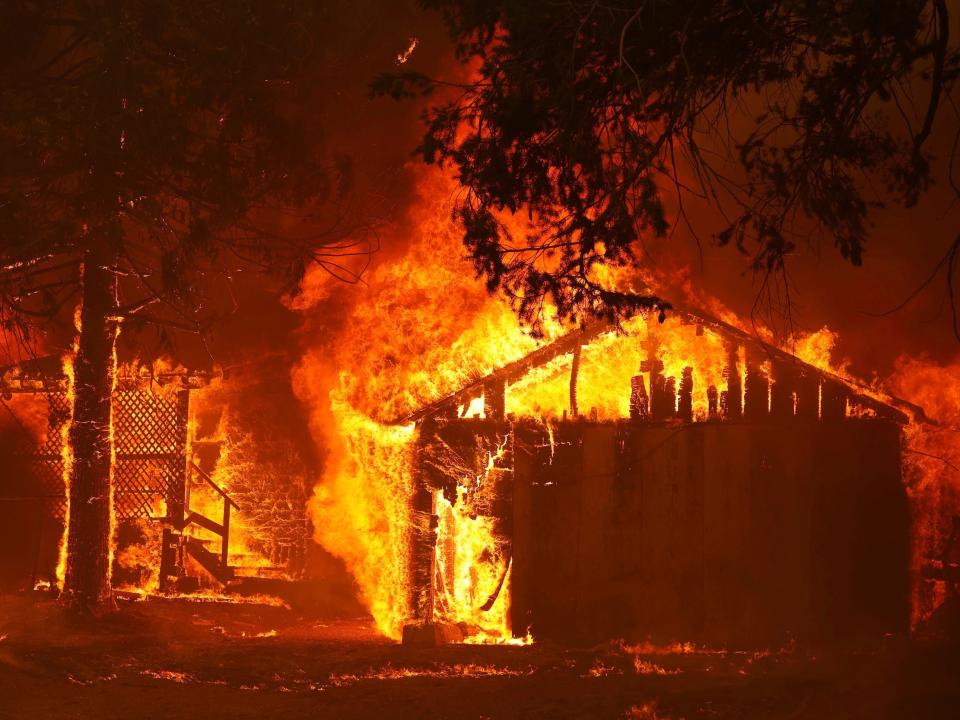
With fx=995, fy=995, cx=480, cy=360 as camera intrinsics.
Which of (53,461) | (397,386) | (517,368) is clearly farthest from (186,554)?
→ (517,368)

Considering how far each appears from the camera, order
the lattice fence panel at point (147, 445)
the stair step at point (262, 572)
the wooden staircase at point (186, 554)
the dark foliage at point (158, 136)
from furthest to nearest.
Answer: the stair step at point (262, 572), the lattice fence panel at point (147, 445), the wooden staircase at point (186, 554), the dark foliage at point (158, 136)

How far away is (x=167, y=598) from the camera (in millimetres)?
17016

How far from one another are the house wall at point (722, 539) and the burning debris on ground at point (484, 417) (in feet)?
0.13

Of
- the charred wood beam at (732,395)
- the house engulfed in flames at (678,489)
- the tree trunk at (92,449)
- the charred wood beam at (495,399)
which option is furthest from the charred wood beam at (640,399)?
the tree trunk at (92,449)

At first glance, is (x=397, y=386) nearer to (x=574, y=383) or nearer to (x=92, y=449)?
(x=574, y=383)

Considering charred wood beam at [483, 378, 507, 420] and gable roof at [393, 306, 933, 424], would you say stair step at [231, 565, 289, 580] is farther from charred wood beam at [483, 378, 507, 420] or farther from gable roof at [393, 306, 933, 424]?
charred wood beam at [483, 378, 507, 420]

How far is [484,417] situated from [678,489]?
2.81 meters

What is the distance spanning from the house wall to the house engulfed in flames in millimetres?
19

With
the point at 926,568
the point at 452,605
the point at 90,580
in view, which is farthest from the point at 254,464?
the point at 926,568

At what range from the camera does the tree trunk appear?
46.7 feet

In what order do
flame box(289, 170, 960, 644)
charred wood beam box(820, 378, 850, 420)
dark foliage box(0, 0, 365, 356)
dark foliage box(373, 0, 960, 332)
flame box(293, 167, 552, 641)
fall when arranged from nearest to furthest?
1. dark foliage box(373, 0, 960, 332)
2. dark foliage box(0, 0, 365, 356)
3. charred wood beam box(820, 378, 850, 420)
4. flame box(289, 170, 960, 644)
5. flame box(293, 167, 552, 641)

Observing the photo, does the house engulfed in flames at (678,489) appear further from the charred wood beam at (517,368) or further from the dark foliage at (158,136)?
the dark foliage at (158,136)

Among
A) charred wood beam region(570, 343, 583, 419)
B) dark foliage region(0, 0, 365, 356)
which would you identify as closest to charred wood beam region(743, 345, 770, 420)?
charred wood beam region(570, 343, 583, 419)

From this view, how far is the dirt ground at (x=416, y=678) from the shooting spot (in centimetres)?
998
